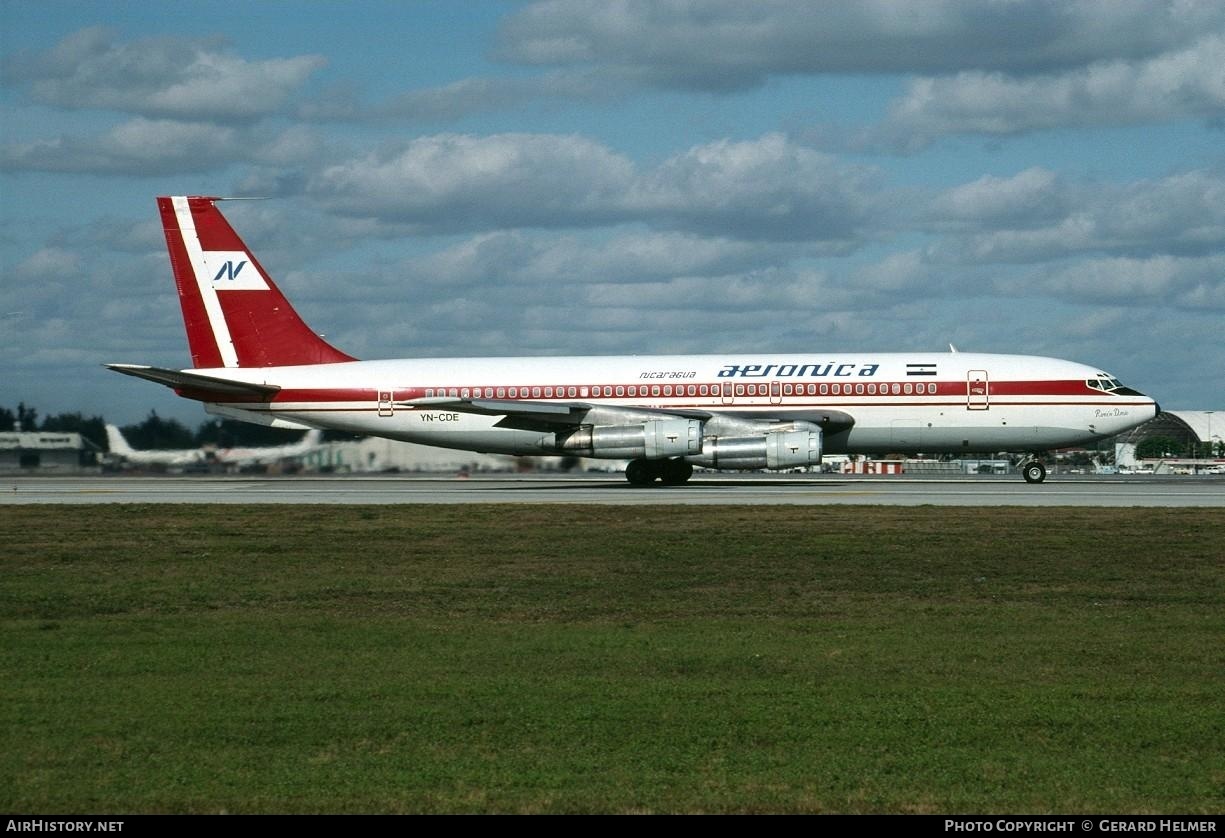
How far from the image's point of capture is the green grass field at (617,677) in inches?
336

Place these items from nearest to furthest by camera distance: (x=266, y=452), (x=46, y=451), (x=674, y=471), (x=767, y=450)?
1. (x=767, y=450)
2. (x=674, y=471)
3. (x=266, y=452)
4. (x=46, y=451)

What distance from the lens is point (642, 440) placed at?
43.6 m

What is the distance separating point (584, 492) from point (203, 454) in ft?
61.1

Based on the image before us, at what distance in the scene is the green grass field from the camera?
336 inches

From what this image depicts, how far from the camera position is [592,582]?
1895cm

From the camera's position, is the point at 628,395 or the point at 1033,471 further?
the point at 1033,471

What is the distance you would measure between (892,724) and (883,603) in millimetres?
6947

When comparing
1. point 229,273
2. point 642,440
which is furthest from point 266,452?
point 642,440

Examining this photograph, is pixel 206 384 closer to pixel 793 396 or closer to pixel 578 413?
pixel 578 413

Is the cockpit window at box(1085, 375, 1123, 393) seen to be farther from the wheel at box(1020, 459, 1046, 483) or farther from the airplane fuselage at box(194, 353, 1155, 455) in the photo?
the wheel at box(1020, 459, 1046, 483)

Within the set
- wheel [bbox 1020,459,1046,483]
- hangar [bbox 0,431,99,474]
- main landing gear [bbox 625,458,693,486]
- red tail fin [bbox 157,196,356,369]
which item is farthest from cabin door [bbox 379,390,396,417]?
wheel [bbox 1020,459,1046,483]

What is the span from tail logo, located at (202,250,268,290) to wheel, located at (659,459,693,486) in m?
15.2

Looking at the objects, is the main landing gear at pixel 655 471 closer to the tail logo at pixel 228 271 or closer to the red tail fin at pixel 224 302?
the red tail fin at pixel 224 302

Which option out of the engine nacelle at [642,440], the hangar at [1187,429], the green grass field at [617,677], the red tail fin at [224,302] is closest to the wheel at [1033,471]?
the engine nacelle at [642,440]
